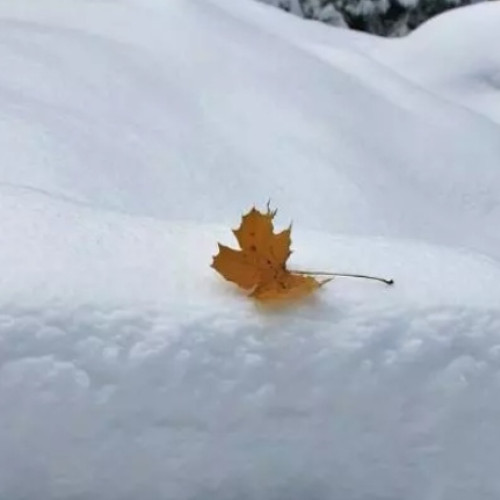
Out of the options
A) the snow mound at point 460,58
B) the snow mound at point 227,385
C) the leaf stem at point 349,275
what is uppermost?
the leaf stem at point 349,275

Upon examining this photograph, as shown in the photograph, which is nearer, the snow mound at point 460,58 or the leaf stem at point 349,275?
the leaf stem at point 349,275

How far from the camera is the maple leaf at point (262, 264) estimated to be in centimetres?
92

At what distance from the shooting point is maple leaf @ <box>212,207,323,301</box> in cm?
92

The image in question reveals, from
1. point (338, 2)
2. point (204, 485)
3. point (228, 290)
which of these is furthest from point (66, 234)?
point (338, 2)

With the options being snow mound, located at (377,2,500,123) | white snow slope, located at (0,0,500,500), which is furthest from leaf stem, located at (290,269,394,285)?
snow mound, located at (377,2,500,123)

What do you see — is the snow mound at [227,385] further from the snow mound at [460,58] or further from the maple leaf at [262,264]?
the snow mound at [460,58]

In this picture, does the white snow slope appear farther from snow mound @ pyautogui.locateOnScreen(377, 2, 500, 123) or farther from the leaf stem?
snow mound @ pyautogui.locateOnScreen(377, 2, 500, 123)

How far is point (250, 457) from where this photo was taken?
0.85 meters

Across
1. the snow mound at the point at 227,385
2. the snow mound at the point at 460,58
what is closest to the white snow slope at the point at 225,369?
the snow mound at the point at 227,385

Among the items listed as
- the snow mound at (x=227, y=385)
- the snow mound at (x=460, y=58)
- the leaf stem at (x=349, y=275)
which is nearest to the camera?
the snow mound at (x=227, y=385)

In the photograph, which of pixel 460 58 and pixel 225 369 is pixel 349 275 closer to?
pixel 225 369

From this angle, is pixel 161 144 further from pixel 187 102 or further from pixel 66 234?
pixel 66 234

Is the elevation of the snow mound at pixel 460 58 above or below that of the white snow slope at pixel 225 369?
below

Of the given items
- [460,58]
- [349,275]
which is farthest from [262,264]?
[460,58]
